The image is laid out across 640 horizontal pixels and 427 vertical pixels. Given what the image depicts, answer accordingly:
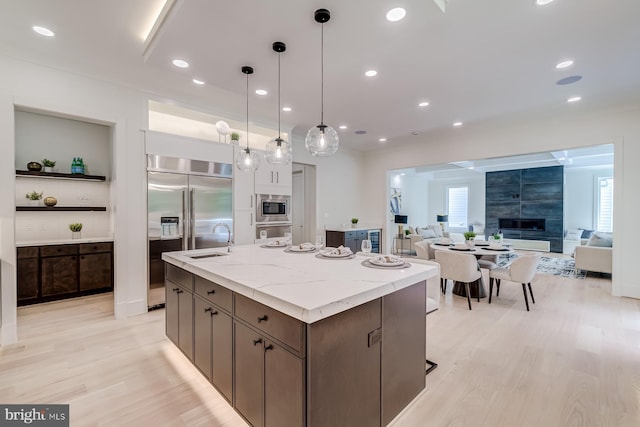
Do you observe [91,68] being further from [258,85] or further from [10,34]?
[258,85]

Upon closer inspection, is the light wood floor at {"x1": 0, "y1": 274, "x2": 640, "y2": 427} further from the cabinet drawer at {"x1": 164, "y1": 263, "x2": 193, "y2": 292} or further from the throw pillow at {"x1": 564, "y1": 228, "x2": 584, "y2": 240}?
the throw pillow at {"x1": 564, "y1": 228, "x2": 584, "y2": 240}

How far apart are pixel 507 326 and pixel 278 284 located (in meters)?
3.06

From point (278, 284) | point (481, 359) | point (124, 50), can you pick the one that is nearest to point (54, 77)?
point (124, 50)

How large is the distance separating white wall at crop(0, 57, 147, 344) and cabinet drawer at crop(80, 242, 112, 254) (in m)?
1.37

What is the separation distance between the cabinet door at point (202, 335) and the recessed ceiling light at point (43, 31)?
271 cm

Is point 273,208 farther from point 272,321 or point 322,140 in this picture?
point 272,321

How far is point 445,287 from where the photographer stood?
183 inches

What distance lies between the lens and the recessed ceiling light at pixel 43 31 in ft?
8.20

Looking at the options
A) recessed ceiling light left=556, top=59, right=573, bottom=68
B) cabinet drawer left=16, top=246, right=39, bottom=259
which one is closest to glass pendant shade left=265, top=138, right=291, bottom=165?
recessed ceiling light left=556, top=59, right=573, bottom=68

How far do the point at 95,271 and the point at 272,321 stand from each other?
445 cm

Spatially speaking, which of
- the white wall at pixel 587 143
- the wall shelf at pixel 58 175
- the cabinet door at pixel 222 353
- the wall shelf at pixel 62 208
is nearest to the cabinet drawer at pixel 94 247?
the wall shelf at pixel 62 208

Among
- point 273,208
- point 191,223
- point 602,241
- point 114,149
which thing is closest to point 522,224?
point 602,241

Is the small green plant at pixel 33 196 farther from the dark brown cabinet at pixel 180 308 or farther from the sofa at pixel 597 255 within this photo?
the sofa at pixel 597 255

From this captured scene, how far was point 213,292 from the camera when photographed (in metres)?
1.97
